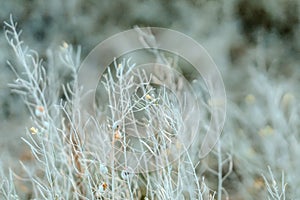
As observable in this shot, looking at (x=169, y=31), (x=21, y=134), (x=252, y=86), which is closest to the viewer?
(x=21, y=134)

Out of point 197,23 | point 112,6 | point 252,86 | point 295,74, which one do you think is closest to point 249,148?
point 252,86

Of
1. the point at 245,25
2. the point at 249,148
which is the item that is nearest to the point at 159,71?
the point at 249,148

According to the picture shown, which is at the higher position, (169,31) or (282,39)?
(169,31)

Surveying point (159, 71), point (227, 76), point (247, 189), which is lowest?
point (247, 189)

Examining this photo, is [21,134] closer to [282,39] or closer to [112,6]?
[112,6]

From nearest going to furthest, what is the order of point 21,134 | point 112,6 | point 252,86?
point 21,134, point 252,86, point 112,6

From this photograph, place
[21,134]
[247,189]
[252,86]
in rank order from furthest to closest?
[252,86] → [21,134] → [247,189]

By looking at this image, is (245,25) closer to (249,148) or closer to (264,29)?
(264,29)

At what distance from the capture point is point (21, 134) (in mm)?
4984

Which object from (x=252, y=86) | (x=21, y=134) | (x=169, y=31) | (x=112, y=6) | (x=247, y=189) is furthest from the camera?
(x=112, y=6)

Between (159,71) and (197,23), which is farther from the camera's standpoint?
(197,23)

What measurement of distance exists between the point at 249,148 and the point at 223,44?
172cm

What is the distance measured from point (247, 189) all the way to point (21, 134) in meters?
1.84

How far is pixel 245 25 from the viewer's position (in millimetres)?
6188
